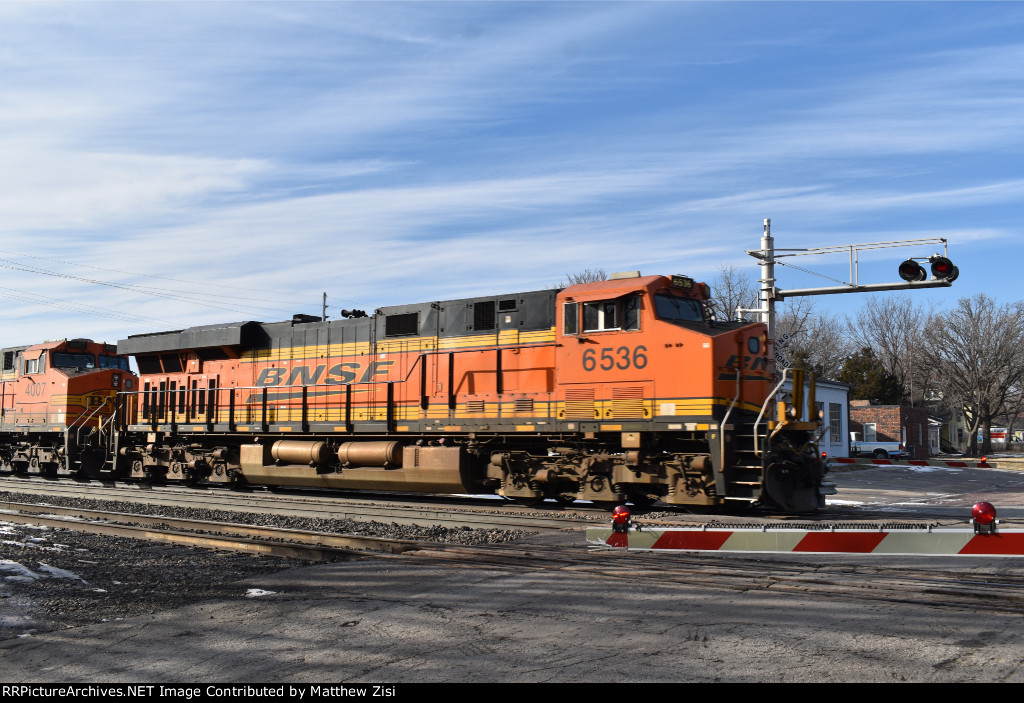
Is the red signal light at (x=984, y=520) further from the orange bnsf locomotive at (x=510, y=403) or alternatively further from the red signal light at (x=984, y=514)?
the orange bnsf locomotive at (x=510, y=403)

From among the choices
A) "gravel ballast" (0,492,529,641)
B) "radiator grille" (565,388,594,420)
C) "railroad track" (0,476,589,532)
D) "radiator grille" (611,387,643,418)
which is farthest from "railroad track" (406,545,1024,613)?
"radiator grille" (565,388,594,420)

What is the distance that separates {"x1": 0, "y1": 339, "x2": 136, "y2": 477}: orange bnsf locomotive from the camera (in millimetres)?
23234

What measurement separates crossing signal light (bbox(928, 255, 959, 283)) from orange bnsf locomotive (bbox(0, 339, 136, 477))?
20.4 metres

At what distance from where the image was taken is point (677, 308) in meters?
13.5

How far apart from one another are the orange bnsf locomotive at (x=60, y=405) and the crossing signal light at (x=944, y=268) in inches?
803

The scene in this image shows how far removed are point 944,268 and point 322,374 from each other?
1345 cm

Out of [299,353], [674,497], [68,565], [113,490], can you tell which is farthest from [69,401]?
[674,497]

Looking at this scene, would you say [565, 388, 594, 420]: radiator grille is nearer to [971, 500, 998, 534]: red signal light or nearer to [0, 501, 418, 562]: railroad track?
[0, 501, 418, 562]: railroad track

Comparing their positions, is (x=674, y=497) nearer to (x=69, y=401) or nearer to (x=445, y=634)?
(x=445, y=634)

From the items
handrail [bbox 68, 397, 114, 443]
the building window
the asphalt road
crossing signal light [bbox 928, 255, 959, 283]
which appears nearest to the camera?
the asphalt road

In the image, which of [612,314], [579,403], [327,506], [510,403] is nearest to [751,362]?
[612,314]

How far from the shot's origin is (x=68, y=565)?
8945 mm

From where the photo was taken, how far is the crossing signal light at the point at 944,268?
1761 centimetres

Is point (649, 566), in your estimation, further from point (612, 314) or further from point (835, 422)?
point (835, 422)
